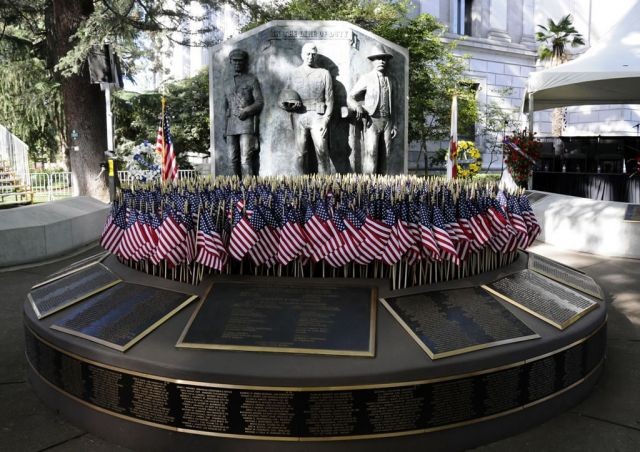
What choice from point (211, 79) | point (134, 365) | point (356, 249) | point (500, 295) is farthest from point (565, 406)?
point (211, 79)

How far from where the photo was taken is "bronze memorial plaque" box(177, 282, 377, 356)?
3.62m

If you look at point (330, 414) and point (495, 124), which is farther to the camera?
point (495, 124)

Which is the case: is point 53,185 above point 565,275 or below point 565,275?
above

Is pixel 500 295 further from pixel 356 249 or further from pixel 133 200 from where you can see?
pixel 133 200

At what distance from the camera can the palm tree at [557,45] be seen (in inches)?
1415

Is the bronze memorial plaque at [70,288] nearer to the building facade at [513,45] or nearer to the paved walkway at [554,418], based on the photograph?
the paved walkway at [554,418]

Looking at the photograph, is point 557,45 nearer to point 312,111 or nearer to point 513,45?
point 513,45

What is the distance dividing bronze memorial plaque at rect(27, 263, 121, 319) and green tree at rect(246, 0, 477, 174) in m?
17.3

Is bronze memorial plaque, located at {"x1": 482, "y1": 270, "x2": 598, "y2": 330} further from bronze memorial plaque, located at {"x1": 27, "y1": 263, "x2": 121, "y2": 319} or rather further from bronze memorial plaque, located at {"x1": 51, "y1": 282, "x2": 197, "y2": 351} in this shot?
bronze memorial plaque, located at {"x1": 27, "y1": 263, "x2": 121, "y2": 319}

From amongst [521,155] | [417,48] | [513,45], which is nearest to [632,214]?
[521,155]

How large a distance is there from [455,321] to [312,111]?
282 inches

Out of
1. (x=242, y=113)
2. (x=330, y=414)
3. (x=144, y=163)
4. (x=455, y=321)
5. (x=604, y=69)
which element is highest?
(x=604, y=69)

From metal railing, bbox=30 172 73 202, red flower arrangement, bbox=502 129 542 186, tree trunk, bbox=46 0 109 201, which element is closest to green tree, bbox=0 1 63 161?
metal railing, bbox=30 172 73 202

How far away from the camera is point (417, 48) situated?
23.1 meters
